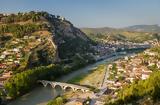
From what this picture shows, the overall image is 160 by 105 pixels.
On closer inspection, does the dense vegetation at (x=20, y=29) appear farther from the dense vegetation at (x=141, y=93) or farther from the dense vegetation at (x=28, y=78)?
the dense vegetation at (x=141, y=93)

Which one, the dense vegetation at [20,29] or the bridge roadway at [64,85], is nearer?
the bridge roadway at [64,85]

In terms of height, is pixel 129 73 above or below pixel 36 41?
below

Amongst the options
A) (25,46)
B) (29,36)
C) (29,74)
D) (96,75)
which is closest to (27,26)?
(29,36)

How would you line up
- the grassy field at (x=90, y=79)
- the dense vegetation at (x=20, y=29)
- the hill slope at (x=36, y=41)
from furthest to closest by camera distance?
the dense vegetation at (x=20, y=29) → the hill slope at (x=36, y=41) → the grassy field at (x=90, y=79)

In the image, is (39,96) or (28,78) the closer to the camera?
(39,96)

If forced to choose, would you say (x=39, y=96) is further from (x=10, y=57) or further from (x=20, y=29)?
(x=20, y=29)

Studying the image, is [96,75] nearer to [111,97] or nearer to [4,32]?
[111,97]

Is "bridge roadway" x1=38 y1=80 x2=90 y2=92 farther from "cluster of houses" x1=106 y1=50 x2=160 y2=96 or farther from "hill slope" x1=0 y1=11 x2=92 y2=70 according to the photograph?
"hill slope" x1=0 y1=11 x2=92 y2=70

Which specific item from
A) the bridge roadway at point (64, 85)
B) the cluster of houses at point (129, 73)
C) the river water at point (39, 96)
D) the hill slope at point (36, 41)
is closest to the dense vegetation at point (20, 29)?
the hill slope at point (36, 41)

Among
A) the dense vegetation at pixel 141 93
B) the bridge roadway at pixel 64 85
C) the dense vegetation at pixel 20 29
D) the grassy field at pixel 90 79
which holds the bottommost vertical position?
the grassy field at pixel 90 79

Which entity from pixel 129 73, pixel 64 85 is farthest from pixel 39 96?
pixel 129 73

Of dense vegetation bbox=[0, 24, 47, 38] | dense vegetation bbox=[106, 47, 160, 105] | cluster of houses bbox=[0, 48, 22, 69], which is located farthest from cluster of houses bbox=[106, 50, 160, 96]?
dense vegetation bbox=[0, 24, 47, 38]
